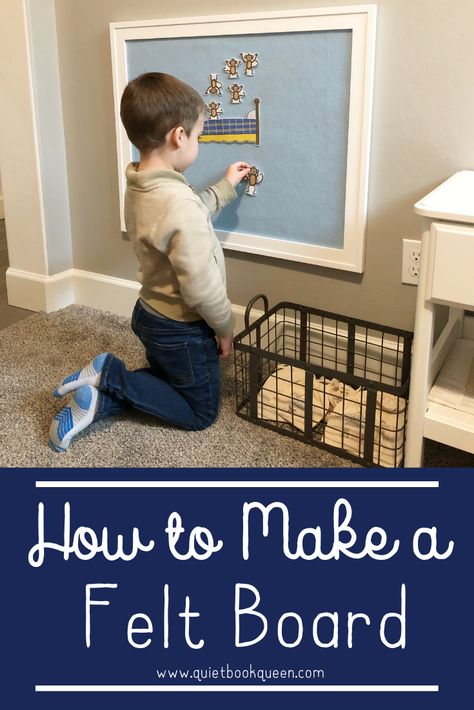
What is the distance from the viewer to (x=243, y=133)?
5.25 ft

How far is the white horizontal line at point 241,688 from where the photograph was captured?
0.86 metres

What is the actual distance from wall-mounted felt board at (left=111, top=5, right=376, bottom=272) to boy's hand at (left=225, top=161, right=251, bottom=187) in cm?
2

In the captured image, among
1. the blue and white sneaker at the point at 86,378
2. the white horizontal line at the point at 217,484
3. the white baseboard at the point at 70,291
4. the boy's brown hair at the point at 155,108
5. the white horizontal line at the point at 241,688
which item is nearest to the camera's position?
the white horizontal line at the point at 241,688

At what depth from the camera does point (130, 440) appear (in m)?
1.43

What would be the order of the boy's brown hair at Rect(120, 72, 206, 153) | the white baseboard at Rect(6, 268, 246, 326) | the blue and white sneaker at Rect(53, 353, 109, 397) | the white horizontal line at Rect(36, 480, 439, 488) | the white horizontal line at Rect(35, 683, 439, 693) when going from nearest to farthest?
the white horizontal line at Rect(35, 683, 439, 693)
the white horizontal line at Rect(36, 480, 439, 488)
the boy's brown hair at Rect(120, 72, 206, 153)
the blue and white sneaker at Rect(53, 353, 109, 397)
the white baseboard at Rect(6, 268, 246, 326)

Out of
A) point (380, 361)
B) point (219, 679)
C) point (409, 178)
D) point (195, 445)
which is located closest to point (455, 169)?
point (409, 178)

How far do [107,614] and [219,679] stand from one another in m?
0.16

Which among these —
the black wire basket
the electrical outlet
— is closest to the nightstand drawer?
the black wire basket

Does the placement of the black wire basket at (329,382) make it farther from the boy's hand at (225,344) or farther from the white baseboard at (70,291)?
the white baseboard at (70,291)

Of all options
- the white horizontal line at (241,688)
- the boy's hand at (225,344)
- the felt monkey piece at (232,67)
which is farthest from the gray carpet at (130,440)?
the felt monkey piece at (232,67)

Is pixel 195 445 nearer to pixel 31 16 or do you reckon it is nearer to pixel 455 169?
pixel 455 169

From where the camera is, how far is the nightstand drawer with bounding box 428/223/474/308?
1063 mm

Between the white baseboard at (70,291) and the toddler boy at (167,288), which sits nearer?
the toddler boy at (167,288)

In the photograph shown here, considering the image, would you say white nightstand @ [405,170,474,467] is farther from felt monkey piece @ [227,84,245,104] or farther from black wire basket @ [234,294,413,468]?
felt monkey piece @ [227,84,245,104]
